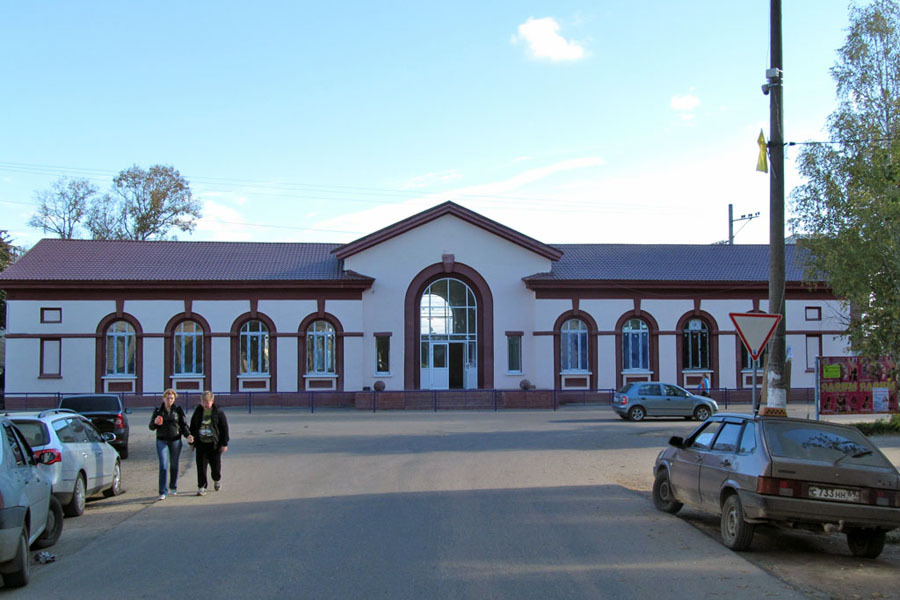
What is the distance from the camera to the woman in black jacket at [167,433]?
42.9ft

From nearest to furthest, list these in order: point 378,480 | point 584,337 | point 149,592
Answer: point 149,592 → point 378,480 → point 584,337

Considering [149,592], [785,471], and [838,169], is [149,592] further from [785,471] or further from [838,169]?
[838,169]

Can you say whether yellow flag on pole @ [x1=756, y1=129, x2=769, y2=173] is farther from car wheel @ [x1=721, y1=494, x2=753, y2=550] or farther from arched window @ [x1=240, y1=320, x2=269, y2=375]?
arched window @ [x1=240, y1=320, x2=269, y2=375]

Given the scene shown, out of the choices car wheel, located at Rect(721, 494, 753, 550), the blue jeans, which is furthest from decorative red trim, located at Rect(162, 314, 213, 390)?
car wheel, located at Rect(721, 494, 753, 550)

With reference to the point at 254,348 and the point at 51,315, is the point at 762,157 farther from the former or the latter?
the point at 51,315

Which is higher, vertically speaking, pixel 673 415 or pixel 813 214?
Result: pixel 813 214

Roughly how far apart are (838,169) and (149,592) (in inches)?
534

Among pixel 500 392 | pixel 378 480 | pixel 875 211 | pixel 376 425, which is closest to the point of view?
pixel 875 211

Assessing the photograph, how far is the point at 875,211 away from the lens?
42.8 ft

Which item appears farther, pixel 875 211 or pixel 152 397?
pixel 152 397

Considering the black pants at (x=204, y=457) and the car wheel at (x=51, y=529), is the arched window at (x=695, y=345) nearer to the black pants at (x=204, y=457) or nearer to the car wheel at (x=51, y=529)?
the black pants at (x=204, y=457)

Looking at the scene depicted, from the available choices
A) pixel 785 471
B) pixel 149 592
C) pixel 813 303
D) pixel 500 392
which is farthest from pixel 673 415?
pixel 149 592

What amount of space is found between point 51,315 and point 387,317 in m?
15.3

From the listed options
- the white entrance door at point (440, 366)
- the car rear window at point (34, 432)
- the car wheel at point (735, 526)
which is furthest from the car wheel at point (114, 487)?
the white entrance door at point (440, 366)
